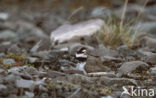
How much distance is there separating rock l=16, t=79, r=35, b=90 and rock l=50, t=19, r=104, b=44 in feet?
6.47

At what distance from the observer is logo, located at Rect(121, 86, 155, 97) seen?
248 centimetres

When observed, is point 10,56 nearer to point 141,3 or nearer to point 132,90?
point 132,90

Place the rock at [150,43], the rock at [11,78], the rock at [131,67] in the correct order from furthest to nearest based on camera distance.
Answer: the rock at [150,43] → the rock at [131,67] → the rock at [11,78]

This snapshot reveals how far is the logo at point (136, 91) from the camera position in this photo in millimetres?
2479

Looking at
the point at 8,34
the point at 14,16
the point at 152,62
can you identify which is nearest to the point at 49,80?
the point at 152,62

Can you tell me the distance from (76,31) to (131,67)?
1779mm

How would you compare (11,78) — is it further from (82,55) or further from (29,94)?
(82,55)

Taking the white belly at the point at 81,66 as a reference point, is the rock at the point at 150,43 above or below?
below

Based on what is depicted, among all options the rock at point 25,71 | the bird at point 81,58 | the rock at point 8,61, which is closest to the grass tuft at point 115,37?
the bird at point 81,58

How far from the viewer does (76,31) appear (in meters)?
4.57

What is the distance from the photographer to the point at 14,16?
27.7 feet

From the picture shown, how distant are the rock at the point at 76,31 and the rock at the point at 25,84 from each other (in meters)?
1.97

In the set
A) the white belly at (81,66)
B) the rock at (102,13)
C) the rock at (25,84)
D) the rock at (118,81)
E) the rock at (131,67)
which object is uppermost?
the rock at (102,13)

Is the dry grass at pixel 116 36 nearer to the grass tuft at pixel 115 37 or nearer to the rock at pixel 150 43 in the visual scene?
the grass tuft at pixel 115 37
